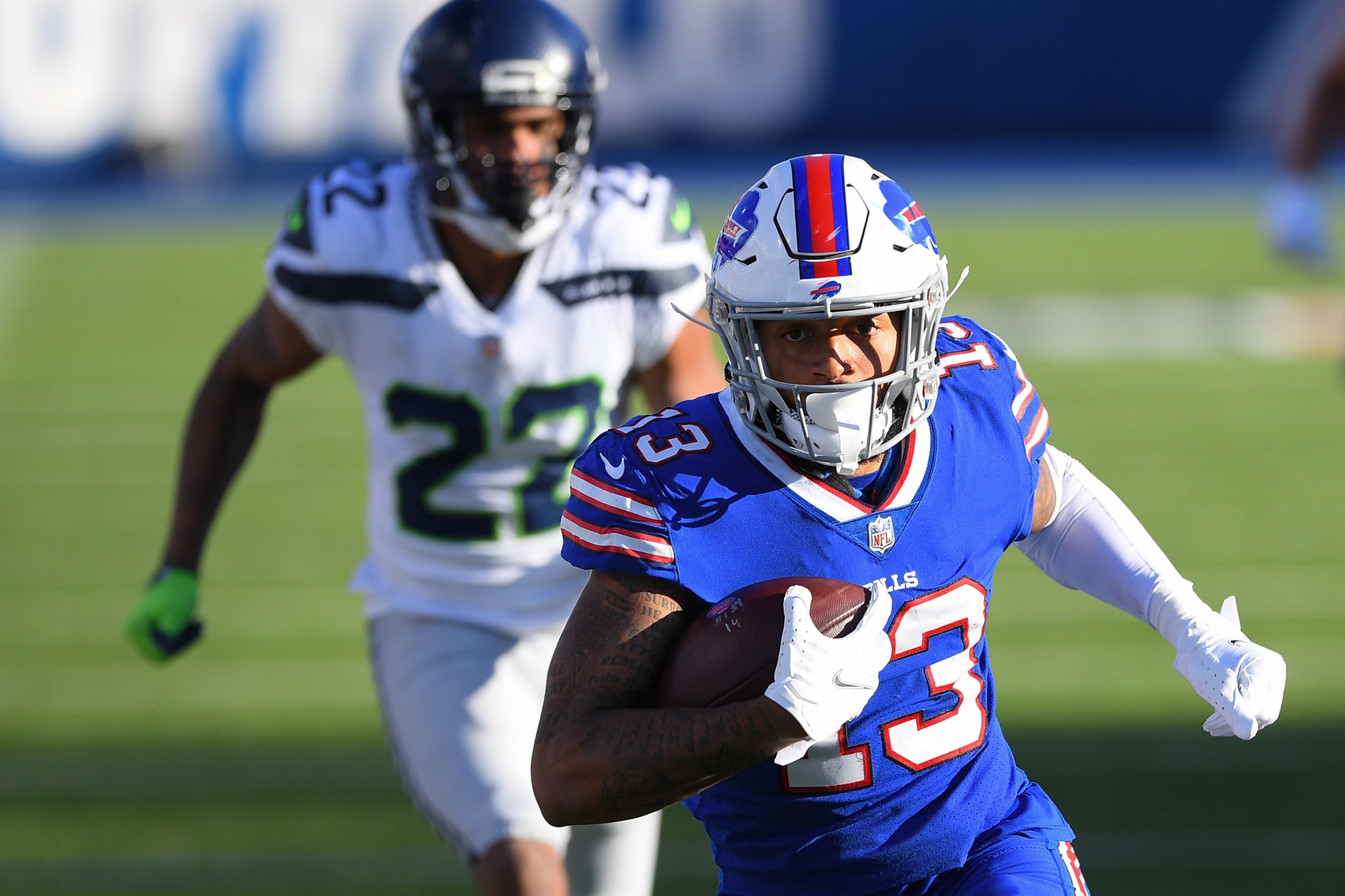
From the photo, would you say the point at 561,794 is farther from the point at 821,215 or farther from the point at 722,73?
the point at 722,73

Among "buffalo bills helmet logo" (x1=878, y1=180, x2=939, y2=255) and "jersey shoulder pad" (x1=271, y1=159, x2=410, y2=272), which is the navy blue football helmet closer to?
"jersey shoulder pad" (x1=271, y1=159, x2=410, y2=272)

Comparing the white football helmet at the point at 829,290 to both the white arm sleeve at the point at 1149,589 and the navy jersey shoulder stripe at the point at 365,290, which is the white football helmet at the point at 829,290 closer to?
the white arm sleeve at the point at 1149,589

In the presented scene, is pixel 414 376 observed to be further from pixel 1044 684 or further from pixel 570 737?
pixel 1044 684

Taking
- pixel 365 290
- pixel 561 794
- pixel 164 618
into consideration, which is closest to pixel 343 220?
pixel 365 290

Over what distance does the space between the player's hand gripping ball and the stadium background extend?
278cm

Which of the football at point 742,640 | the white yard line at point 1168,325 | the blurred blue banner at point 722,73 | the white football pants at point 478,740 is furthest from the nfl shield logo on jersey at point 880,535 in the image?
the blurred blue banner at point 722,73

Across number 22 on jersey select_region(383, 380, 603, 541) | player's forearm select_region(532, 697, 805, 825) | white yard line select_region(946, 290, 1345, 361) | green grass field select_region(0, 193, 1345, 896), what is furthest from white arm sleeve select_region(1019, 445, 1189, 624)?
white yard line select_region(946, 290, 1345, 361)

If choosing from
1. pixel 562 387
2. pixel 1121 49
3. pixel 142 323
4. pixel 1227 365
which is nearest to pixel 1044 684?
pixel 562 387

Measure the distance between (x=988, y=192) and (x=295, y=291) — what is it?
18.0 m

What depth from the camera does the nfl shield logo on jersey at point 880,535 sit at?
7.98 feet

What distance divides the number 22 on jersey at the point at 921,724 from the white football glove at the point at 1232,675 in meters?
0.35

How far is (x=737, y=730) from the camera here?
216 centimetres

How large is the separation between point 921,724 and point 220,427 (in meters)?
1.96

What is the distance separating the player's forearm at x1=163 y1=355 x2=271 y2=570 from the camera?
12.6 feet
